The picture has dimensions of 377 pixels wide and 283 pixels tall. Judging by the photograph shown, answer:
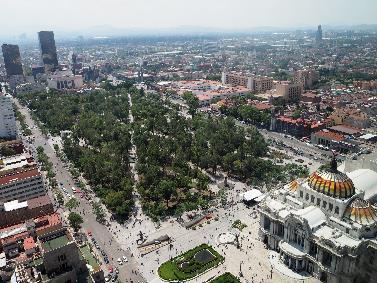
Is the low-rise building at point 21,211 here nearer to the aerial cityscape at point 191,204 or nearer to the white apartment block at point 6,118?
the aerial cityscape at point 191,204

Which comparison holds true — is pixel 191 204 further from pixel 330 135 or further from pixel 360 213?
pixel 330 135

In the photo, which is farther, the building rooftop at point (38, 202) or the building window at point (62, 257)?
the building rooftop at point (38, 202)

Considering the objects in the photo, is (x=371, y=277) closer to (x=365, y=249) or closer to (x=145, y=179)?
(x=365, y=249)

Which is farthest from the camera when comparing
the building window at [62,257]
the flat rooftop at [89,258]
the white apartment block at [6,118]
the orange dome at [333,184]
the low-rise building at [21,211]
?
the white apartment block at [6,118]

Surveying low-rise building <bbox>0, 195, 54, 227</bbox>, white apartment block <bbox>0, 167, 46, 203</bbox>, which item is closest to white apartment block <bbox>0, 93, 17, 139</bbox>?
white apartment block <bbox>0, 167, 46, 203</bbox>

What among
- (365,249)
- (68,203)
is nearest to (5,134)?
(68,203)

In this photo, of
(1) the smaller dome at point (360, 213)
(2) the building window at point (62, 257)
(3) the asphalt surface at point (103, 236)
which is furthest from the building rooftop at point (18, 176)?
(1) the smaller dome at point (360, 213)

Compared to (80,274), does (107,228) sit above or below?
below

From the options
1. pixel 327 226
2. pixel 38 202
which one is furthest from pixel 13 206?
pixel 327 226
